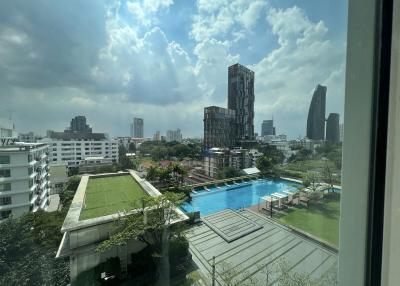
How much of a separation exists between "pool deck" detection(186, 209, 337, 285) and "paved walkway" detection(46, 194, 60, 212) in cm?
56

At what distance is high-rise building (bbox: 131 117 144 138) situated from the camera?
1.00 m

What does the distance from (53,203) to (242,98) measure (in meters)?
0.90

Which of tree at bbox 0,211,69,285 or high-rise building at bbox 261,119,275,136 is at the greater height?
high-rise building at bbox 261,119,275,136

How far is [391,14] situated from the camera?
615 mm

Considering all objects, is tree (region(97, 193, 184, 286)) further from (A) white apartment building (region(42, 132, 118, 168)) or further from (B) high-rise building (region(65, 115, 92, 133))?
(B) high-rise building (region(65, 115, 92, 133))

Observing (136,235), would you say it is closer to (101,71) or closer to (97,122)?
(97,122)

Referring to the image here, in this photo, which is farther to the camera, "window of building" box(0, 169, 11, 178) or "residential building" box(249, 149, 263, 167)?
"residential building" box(249, 149, 263, 167)

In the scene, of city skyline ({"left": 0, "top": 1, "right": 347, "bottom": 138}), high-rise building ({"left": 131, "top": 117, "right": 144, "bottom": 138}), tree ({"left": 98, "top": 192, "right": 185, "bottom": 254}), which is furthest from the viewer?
high-rise building ({"left": 131, "top": 117, "right": 144, "bottom": 138})

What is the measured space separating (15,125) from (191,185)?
2.43ft

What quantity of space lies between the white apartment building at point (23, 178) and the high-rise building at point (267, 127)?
89 cm

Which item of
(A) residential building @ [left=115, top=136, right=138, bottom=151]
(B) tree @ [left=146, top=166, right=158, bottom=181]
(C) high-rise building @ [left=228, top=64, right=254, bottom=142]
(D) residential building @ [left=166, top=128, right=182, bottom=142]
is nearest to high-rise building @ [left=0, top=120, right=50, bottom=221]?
(A) residential building @ [left=115, top=136, right=138, bottom=151]

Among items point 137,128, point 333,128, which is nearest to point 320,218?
point 333,128

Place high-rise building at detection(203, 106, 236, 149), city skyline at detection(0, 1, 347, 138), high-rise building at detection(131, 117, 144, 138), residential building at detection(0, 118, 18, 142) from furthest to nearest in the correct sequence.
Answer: high-rise building at detection(203, 106, 236, 149), high-rise building at detection(131, 117, 144, 138), city skyline at detection(0, 1, 347, 138), residential building at detection(0, 118, 18, 142)

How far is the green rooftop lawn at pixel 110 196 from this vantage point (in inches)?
35.5
